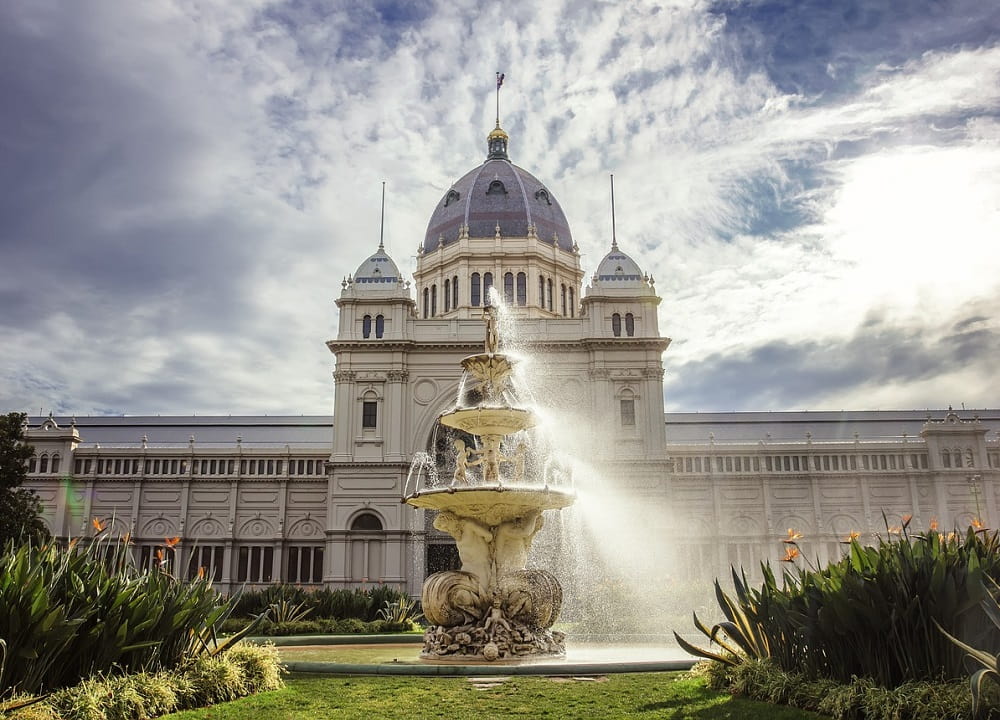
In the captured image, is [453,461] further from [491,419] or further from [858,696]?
[858,696]

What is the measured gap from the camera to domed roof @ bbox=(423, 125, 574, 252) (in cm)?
5609

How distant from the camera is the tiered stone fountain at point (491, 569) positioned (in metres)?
16.4

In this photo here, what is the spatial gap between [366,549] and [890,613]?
37527 mm

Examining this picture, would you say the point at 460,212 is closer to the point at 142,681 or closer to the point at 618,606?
the point at 618,606

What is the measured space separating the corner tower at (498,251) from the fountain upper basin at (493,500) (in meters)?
34.4

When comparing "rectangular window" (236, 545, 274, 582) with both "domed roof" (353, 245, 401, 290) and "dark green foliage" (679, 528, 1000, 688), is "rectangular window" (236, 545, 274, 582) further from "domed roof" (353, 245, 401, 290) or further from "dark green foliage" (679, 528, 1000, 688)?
"dark green foliage" (679, 528, 1000, 688)

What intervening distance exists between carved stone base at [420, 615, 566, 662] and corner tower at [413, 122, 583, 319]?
35.9 m

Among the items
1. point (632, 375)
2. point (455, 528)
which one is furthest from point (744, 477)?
point (455, 528)

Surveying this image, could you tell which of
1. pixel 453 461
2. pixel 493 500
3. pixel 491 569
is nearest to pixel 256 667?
pixel 493 500

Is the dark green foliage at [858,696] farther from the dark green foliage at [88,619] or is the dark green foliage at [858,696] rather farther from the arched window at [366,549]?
the arched window at [366,549]

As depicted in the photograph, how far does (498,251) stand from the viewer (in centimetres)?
5416

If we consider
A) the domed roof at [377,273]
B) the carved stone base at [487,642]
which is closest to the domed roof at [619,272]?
the domed roof at [377,273]

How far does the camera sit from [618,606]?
2867cm

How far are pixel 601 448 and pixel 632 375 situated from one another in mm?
4357
